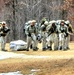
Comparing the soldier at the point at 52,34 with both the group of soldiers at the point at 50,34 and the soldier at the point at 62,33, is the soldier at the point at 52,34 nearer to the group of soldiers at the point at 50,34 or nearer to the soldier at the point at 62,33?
the group of soldiers at the point at 50,34

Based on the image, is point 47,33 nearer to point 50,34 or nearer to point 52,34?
point 50,34

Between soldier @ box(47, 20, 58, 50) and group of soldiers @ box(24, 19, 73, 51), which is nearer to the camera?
group of soldiers @ box(24, 19, 73, 51)

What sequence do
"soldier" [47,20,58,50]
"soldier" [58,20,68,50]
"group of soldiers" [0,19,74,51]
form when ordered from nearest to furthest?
"group of soldiers" [0,19,74,51] < "soldier" [58,20,68,50] < "soldier" [47,20,58,50]

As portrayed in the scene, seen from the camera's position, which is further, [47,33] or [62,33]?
[47,33]

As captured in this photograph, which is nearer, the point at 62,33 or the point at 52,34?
the point at 62,33

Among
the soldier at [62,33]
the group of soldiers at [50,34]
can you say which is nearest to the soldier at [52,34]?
the group of soldiers at [50,34]

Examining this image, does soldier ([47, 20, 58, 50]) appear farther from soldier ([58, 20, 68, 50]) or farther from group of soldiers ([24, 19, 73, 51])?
soldier ([58, 20, 68, 50])

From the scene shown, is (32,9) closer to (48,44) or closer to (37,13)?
(37,13)

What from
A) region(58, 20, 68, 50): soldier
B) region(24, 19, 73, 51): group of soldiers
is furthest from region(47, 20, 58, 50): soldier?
region(58, 20, 68, 50): soldier

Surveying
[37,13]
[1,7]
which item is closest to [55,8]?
[37,13]

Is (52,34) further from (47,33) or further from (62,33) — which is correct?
(62,33)

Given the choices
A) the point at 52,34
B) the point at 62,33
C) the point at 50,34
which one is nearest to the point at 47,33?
the point at 50,34

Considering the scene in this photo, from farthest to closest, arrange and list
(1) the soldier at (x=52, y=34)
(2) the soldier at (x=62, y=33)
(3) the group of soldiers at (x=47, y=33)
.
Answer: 1. (1) the soldier at (x=52, y=34)
2. (2) the soldier at (x=62, y=33)
3. (3) the group of soldiers at (x=47, y=33)

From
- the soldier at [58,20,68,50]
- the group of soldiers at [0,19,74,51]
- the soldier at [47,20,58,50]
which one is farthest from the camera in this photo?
the soldier at [47,20,58,50]
